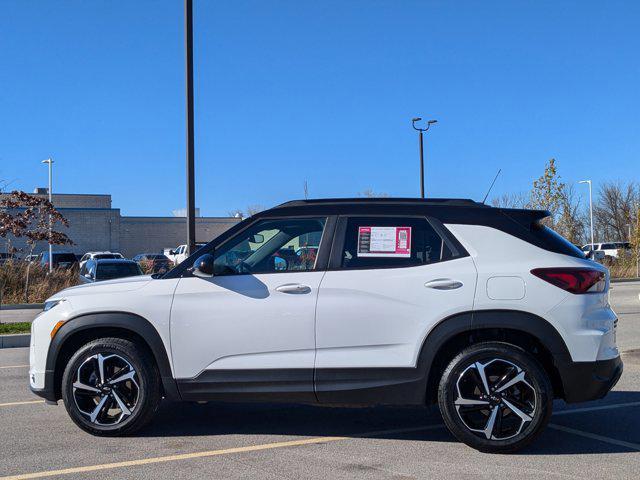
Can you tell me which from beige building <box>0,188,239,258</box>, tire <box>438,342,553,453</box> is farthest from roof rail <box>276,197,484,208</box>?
beige building <box>0,188,239,258</box>

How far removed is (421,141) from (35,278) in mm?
16012

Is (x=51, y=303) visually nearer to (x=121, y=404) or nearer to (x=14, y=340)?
(x=121, y=404)

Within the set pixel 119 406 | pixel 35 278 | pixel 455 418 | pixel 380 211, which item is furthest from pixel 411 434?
pixel 35 278

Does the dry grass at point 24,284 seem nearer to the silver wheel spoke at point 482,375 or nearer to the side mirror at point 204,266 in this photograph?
the side mirror at point 204,266

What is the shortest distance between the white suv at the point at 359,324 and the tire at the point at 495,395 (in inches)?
0.4

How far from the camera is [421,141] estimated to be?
99.5 ft

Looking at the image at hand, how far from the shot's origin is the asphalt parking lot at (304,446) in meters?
4.86

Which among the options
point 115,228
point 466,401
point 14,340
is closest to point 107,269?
point 14,340

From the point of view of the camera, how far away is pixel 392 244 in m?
5.52

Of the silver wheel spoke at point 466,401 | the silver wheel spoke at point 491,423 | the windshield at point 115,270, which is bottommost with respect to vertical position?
the silver wheel spoke at point 491,423

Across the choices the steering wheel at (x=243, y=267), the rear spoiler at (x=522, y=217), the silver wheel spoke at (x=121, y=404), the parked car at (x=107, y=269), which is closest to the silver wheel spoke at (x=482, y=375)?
the rear spoiler at (x=522, y=217)

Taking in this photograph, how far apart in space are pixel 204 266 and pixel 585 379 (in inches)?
113

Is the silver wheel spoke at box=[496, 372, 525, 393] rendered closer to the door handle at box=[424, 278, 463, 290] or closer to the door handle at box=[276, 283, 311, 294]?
the door handle at box=[424, 278, 463, 290]

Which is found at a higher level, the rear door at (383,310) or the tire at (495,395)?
the rear door at (383,310)
